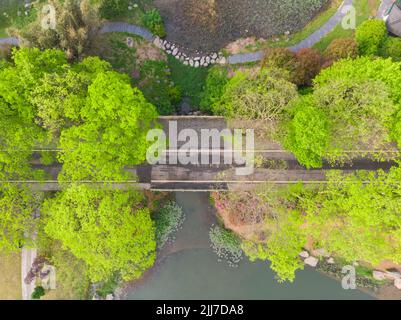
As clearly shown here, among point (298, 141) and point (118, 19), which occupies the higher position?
point (118, 19)

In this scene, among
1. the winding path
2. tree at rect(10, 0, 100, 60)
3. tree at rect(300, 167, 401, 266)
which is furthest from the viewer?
the winding path

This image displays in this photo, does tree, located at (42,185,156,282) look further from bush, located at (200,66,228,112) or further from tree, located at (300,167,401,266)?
tree, located at (300,167,401,266)

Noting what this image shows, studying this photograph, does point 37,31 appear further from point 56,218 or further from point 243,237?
point 243,237

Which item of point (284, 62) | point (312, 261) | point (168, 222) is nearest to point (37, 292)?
point (168, 222)

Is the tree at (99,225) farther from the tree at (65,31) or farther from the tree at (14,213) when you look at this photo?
the tree at (65,31)

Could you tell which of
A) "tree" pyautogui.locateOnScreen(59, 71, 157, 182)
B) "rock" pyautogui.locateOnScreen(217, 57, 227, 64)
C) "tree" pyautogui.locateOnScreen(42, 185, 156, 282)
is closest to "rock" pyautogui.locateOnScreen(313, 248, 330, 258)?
"tree" pyautogui.locateOnScreen(42, 185, 156, 282)

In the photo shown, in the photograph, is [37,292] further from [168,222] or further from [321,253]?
[321,253]

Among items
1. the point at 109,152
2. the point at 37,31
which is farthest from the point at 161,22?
the point at 109,152
